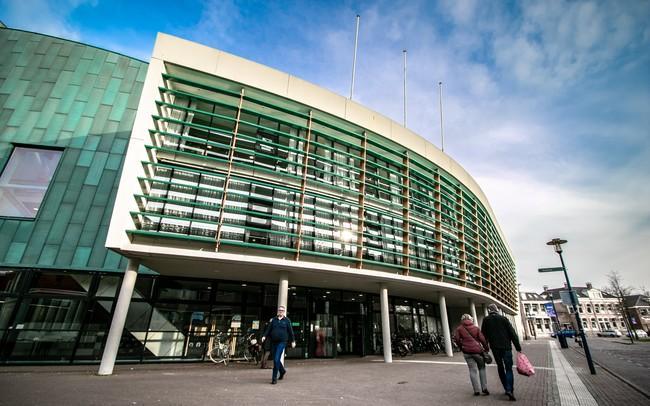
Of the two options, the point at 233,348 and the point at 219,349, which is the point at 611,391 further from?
the point at 219,349

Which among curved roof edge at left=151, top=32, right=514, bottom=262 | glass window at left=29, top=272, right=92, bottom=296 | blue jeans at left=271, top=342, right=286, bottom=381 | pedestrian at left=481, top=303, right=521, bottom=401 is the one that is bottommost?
blue jeans at left=271, top=342, right=286, bottom=381

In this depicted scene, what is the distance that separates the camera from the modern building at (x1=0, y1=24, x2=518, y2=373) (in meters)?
11.4

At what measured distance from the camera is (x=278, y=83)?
1391 centimetres

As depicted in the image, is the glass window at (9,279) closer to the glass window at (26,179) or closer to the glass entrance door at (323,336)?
the glass window at (26,179)

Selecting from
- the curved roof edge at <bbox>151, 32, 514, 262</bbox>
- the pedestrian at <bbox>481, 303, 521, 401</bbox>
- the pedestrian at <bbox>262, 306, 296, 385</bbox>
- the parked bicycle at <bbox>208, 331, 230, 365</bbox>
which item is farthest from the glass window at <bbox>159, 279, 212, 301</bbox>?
the pedestrian at <bbox>481, 303, 521, 401</bbox>

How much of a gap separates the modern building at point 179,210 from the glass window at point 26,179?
0.06 metres

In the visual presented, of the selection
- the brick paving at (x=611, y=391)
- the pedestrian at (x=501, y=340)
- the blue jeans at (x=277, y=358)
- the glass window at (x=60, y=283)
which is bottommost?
the brick paving at (x=611, y=391)

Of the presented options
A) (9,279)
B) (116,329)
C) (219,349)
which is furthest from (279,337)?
(9,279)

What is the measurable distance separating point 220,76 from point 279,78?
2.67m

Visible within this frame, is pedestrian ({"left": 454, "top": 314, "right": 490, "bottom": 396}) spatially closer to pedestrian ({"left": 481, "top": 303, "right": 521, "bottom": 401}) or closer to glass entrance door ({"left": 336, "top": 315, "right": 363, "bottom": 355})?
pedestrian ({"left": 481, "top": 303, "right": 521, "bottom": 401})

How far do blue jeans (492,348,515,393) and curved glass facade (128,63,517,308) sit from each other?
24.2ft

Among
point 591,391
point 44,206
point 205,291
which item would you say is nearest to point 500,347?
point 591,391

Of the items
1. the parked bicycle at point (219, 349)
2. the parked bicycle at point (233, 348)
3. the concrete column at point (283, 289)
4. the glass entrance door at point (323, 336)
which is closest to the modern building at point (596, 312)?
the glass entrance door at point (323, 336)

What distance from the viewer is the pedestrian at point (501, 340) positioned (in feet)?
19.6
